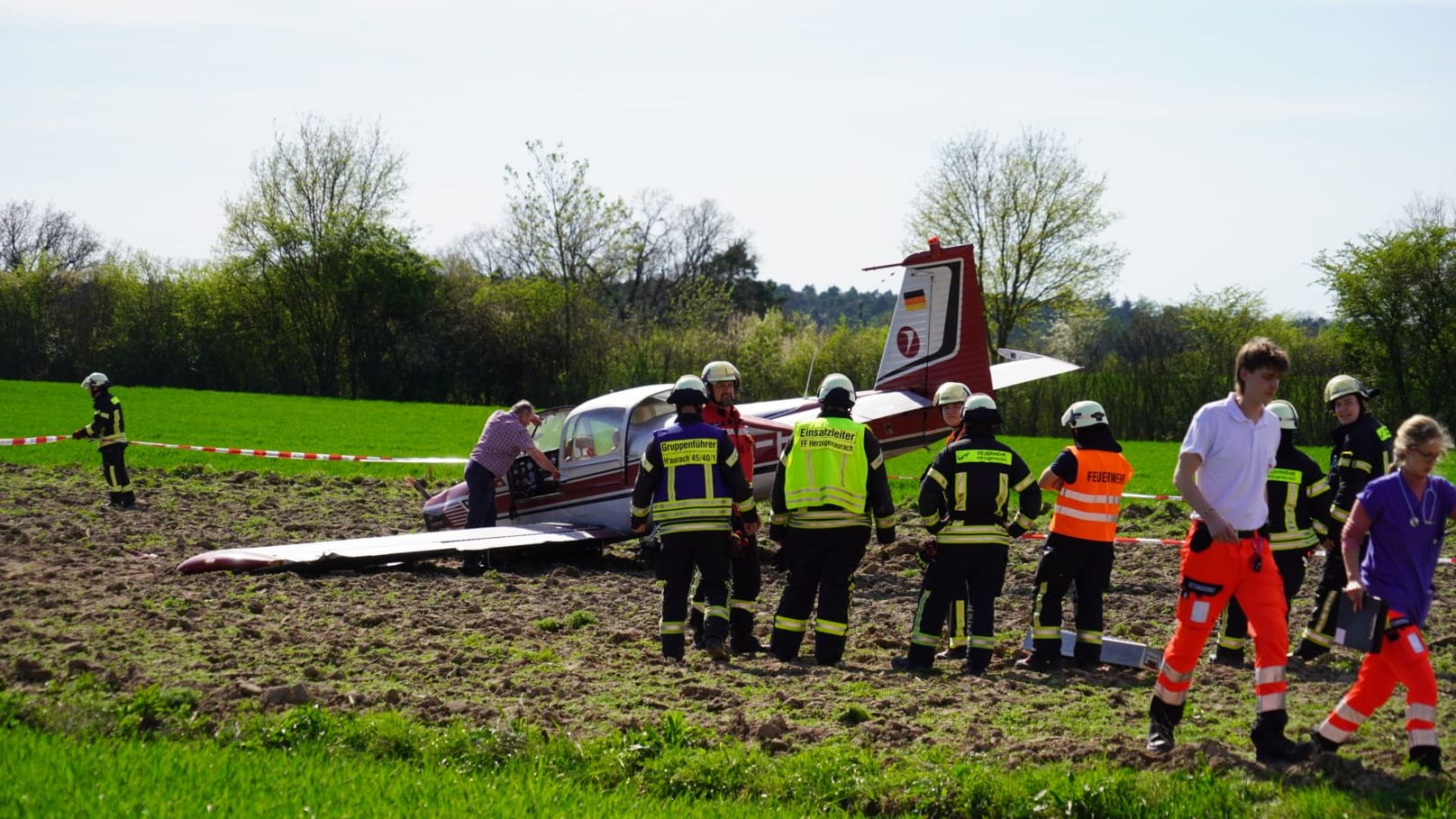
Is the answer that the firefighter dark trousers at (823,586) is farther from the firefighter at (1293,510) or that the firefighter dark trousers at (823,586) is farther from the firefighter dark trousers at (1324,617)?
the firefighter dark trousers at (1324,617)

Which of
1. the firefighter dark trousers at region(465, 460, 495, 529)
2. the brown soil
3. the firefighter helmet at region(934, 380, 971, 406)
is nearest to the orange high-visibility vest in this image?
the brown soil

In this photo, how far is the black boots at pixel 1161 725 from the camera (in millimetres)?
6379

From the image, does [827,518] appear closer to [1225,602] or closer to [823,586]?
[823,586]

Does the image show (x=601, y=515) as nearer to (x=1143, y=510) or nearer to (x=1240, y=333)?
(x=1143, y=510)

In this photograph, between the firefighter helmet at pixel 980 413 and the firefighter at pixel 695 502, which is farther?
the firefighter at pixel 695 502

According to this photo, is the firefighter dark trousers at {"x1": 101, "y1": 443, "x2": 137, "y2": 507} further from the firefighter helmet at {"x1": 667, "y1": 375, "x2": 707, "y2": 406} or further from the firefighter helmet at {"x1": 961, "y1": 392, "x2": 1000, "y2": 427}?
the firefighter helmet at {"x1": 961, "y1": 392, "x2": 1000, "y2": 427}

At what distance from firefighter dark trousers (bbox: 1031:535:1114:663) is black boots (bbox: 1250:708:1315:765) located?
2510mm

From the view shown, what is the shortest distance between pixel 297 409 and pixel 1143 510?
34.4 metres

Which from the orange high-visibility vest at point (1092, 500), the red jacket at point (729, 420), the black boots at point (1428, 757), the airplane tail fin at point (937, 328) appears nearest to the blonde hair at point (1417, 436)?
the black boots at point (1428, 757)

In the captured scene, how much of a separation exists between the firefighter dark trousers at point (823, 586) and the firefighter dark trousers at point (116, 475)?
40.5 feet

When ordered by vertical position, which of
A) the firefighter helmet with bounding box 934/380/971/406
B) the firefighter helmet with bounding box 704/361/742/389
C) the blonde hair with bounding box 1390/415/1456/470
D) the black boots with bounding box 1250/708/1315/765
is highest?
the firefighter helmet with bounding box 704/361/742/389

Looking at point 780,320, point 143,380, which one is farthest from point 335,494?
point 143,380

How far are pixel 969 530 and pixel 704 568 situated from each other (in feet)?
6.71

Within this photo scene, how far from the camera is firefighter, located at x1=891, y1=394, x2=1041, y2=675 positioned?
893 centimetres
